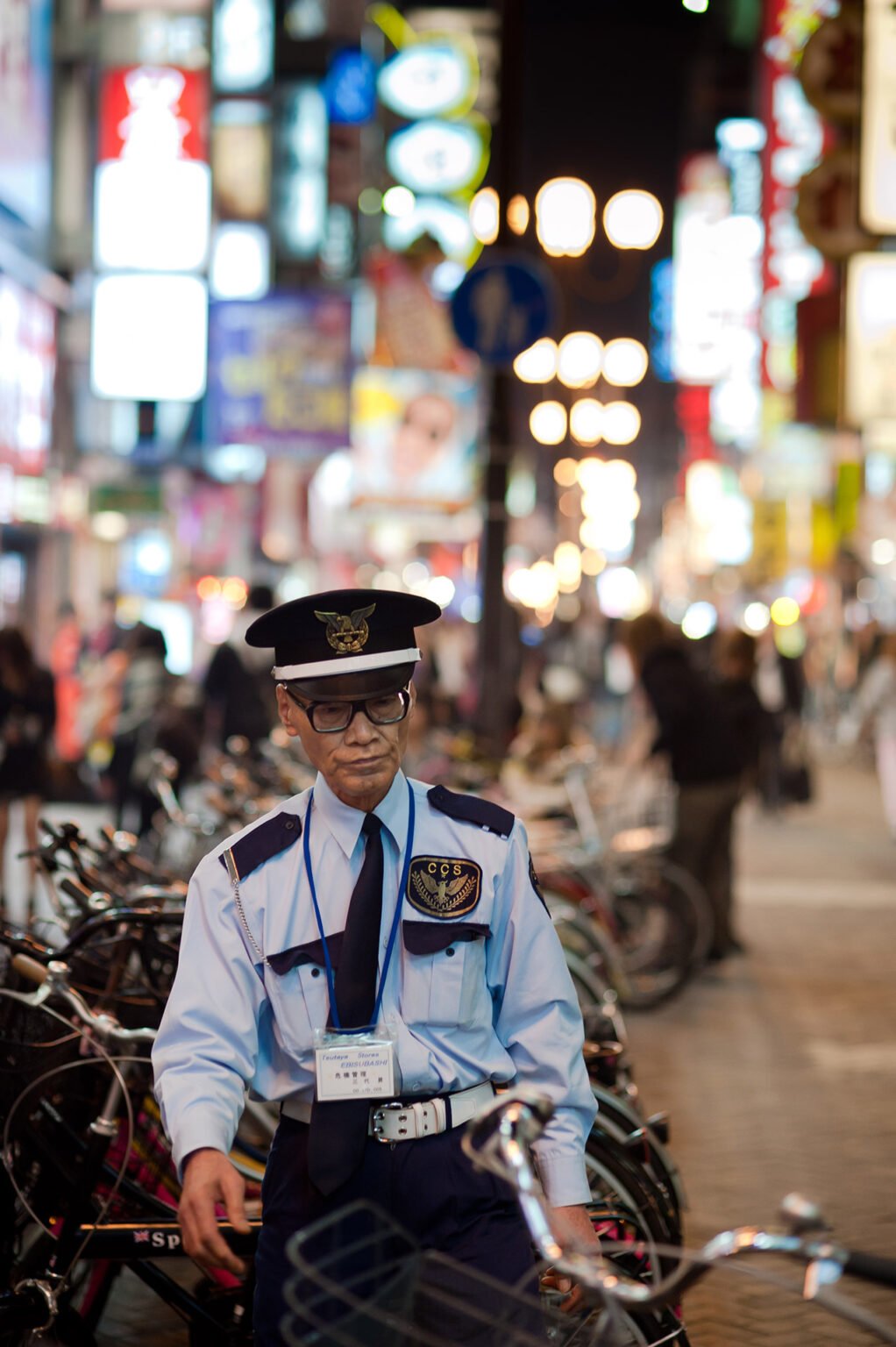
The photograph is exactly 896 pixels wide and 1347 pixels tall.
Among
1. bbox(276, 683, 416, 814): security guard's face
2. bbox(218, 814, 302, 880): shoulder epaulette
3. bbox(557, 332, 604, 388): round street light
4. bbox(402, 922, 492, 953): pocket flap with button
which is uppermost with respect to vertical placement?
bbox(557, 332, 604, 388): round street light

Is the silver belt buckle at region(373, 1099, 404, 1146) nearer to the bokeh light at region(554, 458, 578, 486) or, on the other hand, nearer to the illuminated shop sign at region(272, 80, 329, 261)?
the illuminated shop sign at region(272, 80, 329, 261)

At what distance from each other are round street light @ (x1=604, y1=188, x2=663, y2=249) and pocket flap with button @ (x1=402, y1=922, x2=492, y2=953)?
1969 centimetres

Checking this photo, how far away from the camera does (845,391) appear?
1362cm

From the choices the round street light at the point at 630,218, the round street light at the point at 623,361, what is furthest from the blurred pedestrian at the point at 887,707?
the round street light at the point at 623,361

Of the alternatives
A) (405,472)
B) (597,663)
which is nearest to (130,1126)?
(405,472)

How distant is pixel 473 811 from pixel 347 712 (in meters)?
0.30

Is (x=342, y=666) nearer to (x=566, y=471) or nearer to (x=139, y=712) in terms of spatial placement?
(x=139, y=712)

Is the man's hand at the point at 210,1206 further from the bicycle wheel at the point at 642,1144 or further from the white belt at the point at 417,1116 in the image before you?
the bicycle wheel at the point at 642,1144

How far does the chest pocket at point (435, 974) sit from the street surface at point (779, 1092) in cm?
248

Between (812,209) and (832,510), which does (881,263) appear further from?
(832,510)

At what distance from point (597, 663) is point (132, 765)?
17355 mm

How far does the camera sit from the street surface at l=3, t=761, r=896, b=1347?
5.36 m

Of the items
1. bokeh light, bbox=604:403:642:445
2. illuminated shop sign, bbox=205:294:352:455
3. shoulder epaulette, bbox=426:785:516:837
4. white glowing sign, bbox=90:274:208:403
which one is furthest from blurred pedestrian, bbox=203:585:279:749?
bokeh light, bbox=604:403:642:445

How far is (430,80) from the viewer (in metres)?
20.2
